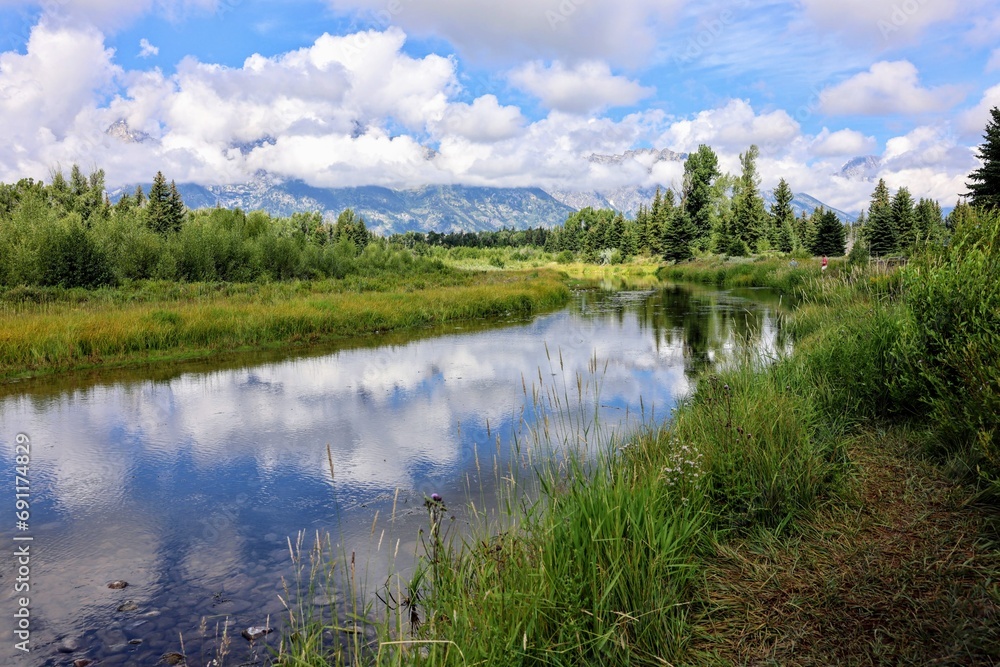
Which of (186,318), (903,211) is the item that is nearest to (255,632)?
(186,318)

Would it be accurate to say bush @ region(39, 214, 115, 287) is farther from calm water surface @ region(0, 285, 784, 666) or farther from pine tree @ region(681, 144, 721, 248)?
pine tree @ region(681, 144, 721, 248)

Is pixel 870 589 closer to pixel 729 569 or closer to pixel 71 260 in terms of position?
pixel 729 569

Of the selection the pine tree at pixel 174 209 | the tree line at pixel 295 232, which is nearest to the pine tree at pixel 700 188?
the tree line at pixel 295 232

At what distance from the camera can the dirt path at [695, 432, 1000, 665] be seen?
304 centimetres

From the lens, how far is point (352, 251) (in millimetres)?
52125

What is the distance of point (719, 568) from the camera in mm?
3945

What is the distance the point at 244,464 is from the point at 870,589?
6801 millimetres

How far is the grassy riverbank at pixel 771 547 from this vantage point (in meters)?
3.14

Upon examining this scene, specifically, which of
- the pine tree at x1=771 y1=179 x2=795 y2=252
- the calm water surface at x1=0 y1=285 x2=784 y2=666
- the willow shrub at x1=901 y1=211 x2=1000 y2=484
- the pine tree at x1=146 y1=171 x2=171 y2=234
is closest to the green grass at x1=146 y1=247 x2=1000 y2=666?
the willow shrub at x1=901 y1=211 x2=1000 y2=484

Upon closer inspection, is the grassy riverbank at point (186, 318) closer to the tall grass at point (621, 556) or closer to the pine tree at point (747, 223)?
the tall grass at point (621, 556)

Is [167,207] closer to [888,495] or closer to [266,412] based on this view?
[266,412]

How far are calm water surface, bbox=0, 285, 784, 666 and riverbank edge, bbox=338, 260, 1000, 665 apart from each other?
0.63 m

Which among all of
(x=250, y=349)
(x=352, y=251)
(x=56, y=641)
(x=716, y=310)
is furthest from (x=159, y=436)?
(x=352, y=251)

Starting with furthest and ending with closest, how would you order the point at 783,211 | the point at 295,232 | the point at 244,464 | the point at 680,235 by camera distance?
the point at 783,211 → the point at 680,235 → the point at 295,232 → the point at 244,464
